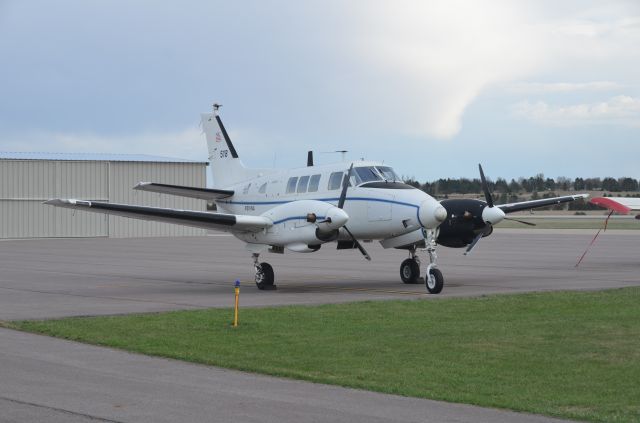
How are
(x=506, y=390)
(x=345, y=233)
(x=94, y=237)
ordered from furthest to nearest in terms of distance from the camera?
(x=94, y=237)
(x=345, y=233)
(x=506, y=390)

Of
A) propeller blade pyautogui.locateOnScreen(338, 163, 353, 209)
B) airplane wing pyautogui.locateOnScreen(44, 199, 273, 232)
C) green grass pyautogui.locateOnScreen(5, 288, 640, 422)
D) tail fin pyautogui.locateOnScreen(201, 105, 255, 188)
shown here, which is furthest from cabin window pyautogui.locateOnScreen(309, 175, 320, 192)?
green grass pyautogui.locateOnScreen(5, 288, 640, 422)

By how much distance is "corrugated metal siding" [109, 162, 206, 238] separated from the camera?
7225cm

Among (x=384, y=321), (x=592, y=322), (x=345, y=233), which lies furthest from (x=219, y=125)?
(x=592, y=322)

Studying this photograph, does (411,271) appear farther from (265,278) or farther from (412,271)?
(265,278)

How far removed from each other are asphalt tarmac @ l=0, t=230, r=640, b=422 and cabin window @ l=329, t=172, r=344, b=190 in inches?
113

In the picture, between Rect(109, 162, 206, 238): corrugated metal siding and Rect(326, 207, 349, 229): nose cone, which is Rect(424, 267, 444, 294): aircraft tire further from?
Rect(109, 162, 206, 238): corrugated metal siding

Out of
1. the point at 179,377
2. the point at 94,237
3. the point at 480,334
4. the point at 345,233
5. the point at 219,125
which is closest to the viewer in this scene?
the point at 179,377

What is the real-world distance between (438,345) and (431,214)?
8911 millimetres

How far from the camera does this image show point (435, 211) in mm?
23703

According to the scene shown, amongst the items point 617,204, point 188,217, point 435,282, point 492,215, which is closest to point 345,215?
point 435,282

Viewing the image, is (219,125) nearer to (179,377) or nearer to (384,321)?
(384,321)

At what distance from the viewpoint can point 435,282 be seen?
2341cm

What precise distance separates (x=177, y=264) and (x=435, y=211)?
59.0ft

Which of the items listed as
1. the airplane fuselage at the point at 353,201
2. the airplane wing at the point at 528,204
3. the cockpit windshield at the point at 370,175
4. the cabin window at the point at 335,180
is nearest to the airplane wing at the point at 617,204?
the airplane wing at the point at 528,204
